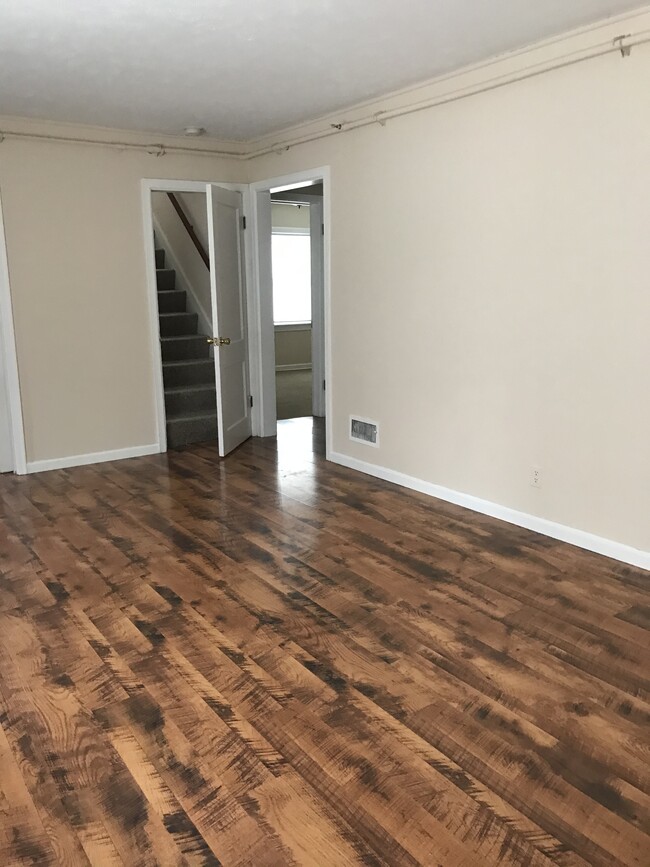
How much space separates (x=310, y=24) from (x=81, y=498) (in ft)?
9.98

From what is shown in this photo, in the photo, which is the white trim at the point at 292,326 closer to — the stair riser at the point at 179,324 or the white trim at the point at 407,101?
the stair riser at the point at 179,324

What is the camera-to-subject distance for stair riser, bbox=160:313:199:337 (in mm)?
6832

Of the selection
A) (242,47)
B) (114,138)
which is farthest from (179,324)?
(242,47)

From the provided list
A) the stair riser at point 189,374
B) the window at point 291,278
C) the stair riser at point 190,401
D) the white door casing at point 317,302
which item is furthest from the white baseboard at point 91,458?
the window at point 291,278

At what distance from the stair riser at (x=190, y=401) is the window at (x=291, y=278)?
4147mm

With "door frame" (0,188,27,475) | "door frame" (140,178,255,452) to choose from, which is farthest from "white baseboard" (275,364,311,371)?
"door frame" (0,188,27,475)

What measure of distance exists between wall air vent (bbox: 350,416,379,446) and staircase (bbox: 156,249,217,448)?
147 centimetres

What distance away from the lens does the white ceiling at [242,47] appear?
2910 mm

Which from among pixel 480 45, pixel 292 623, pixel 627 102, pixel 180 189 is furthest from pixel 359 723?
pixel 180 189

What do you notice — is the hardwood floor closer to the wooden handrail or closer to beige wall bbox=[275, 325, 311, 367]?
the wooden handrail

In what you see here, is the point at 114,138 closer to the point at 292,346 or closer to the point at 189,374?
the point at 189,374

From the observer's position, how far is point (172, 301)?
714cm

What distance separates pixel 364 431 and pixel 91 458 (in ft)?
6.86

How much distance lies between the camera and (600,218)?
3.31m
